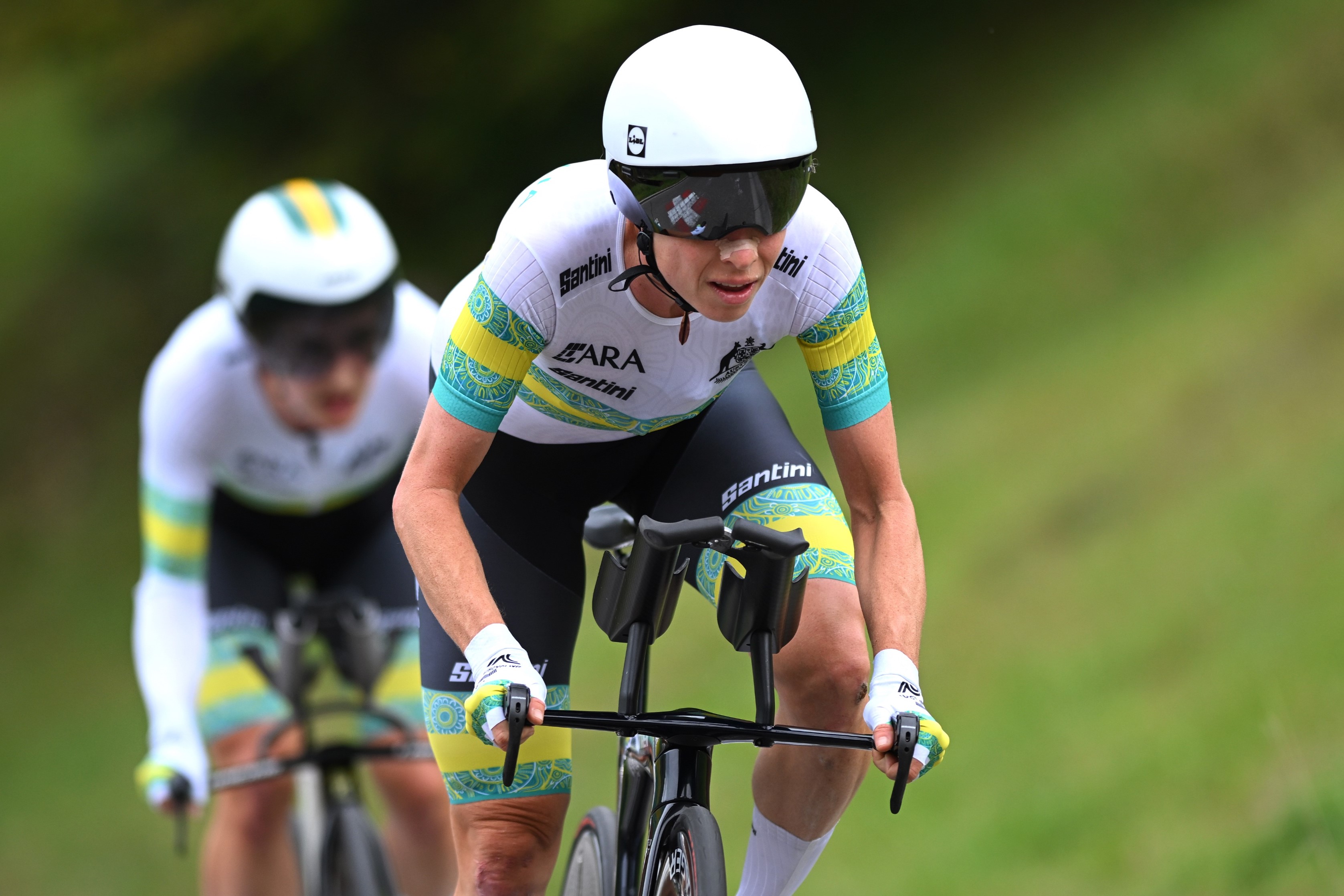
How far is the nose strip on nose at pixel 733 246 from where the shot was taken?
2.89 meters

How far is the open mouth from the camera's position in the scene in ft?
9.66

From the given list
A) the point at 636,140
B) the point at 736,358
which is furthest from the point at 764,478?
the point at 636,140

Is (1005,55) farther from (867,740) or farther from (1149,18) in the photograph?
(867,740)

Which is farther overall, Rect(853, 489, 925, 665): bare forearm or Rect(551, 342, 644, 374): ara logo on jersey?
Rect(551, 342, 644, 374): ara logo on jersey

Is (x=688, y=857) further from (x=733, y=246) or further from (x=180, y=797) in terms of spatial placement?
(x=180, y=797)

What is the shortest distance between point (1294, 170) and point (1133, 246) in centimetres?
112

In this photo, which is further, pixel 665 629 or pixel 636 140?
pixel 665 629

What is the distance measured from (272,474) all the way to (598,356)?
2.72 meters

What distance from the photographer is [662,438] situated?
3.74 meters

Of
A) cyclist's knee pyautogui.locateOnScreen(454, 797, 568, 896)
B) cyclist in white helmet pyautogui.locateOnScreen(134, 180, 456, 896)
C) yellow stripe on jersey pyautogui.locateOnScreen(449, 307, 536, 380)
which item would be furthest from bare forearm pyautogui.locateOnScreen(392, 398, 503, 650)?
cyclist in white helmet pyautogui.locateOnScreen(134, 180, 456, 896)

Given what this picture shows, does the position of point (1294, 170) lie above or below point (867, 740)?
above

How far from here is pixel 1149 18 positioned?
12.7 meters

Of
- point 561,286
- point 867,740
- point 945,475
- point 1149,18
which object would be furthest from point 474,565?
point 1149,18

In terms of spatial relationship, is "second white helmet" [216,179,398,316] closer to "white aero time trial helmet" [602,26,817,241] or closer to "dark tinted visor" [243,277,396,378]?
"dark tinted visor" [243,277,396,378]
